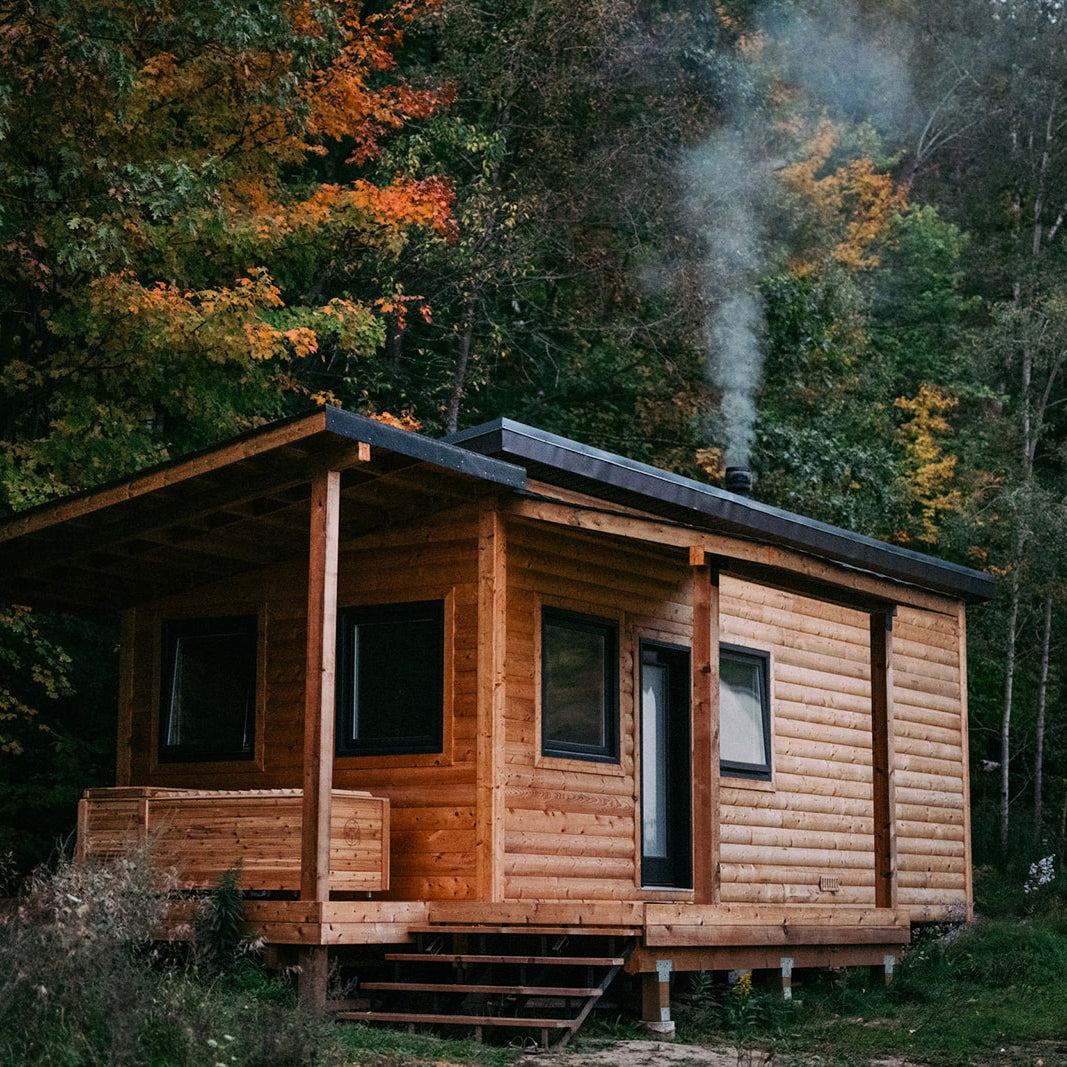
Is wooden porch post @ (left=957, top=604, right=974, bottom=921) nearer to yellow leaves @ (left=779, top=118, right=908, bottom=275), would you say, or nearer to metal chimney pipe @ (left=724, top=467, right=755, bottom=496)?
metal chimney pipe @ (left=724, top=467, right=755, bottom=496)

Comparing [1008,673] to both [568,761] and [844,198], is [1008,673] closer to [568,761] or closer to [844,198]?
[568,761]

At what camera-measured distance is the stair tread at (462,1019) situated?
821cm

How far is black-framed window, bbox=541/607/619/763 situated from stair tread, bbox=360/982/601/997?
6.49 feet

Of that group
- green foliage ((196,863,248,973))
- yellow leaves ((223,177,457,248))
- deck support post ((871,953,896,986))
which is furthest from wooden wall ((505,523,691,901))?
yellow leaves ((223,177,457,248))

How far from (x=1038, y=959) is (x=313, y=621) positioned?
6.97 meters

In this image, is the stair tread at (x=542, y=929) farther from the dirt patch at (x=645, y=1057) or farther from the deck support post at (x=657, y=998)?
the dirt patch at (x=645, y=1057)

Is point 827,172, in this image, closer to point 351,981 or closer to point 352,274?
point 352,274

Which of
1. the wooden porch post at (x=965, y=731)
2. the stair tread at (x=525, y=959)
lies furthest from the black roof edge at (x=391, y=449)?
the wooden porch post at (x=965, y=731)

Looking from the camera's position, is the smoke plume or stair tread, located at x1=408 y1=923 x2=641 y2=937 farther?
the smoke plume

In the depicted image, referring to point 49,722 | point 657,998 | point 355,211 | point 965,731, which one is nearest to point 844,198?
point 355,211

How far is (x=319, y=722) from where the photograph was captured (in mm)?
8438

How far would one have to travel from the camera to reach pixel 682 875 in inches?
466

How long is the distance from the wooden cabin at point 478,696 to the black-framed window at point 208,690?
0.08 ft

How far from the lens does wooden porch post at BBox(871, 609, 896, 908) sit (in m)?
11.8
